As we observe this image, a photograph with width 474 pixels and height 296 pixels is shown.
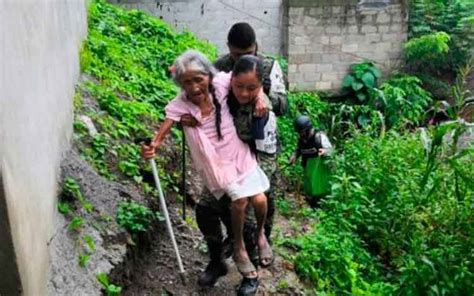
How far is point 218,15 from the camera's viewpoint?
10094mm

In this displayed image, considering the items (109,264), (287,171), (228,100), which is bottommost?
(287,171)

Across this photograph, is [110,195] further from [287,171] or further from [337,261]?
[287,171]

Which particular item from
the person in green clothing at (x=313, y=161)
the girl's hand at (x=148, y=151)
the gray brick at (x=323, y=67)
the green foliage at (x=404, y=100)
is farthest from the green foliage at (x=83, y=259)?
the gray brick at (x=323, y=67)

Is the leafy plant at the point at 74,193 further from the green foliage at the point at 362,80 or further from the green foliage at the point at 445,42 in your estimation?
the green foliage at the point at 445,42

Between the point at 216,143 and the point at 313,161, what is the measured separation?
286 cm

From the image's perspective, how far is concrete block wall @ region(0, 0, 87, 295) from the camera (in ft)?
7.17

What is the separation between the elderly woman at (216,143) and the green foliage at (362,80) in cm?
694

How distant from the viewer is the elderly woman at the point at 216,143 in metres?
3.27

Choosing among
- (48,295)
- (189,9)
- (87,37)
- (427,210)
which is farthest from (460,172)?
(189,9)

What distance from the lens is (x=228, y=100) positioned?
3.40m

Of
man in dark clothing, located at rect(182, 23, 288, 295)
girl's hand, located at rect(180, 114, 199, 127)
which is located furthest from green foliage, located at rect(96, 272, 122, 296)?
girl's hand, located at rect(180, 114, 199, 127)

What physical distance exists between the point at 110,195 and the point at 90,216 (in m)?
0.34

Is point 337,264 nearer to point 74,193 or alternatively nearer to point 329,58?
point 74,193

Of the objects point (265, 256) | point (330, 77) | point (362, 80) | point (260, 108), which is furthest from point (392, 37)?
point (260, 108)
